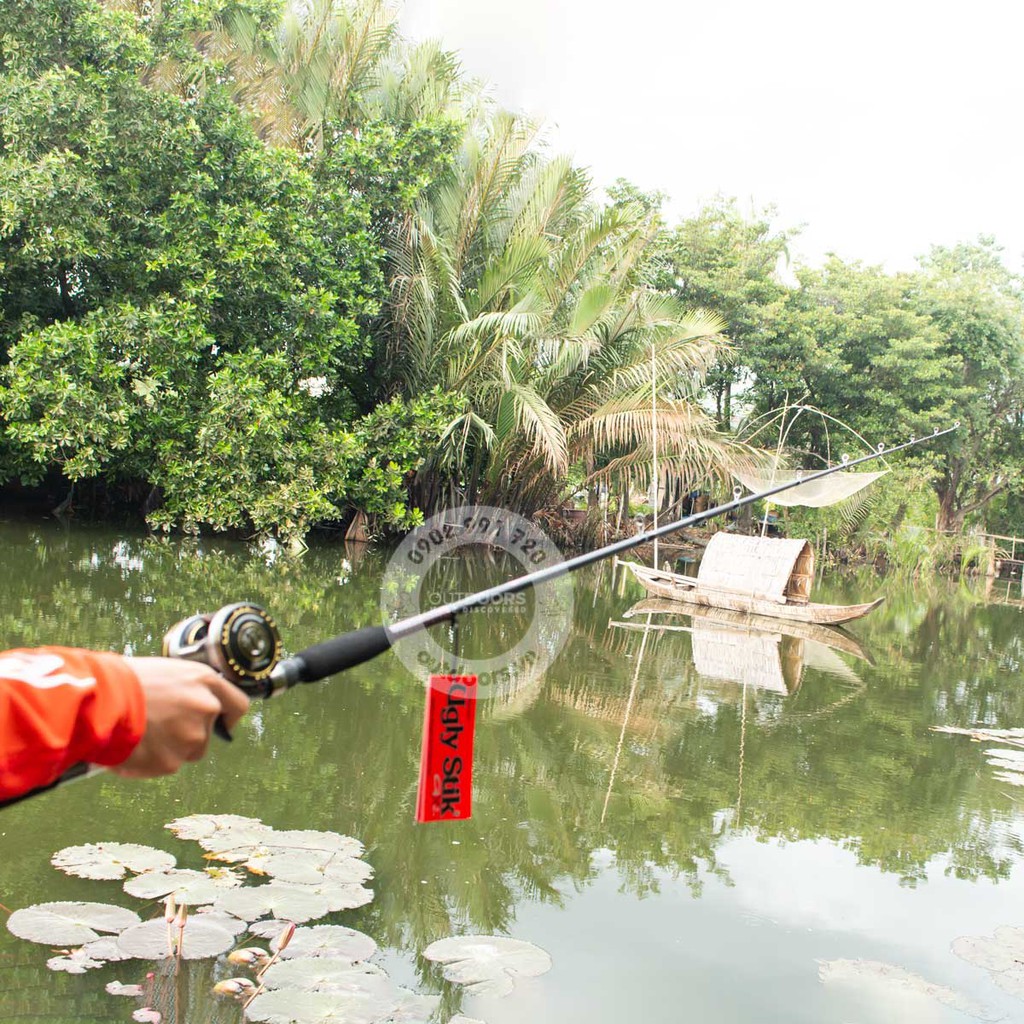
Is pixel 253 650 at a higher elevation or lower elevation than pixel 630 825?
higher

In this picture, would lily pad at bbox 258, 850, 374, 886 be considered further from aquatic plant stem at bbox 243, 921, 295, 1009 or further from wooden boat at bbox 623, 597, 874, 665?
wooden boat at bbox 623, 597, 874, 665

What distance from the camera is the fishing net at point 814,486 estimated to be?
506 inches

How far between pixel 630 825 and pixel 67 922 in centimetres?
202

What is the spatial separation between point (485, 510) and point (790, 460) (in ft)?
23.3

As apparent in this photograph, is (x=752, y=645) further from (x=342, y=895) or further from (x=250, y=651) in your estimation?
(x=250, y=651)

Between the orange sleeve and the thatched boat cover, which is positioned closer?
the orange sleeve

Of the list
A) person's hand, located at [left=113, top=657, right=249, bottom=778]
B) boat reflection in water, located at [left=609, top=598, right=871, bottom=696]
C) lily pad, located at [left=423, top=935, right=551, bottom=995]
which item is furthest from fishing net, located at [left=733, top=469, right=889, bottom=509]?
person's hand, located at [left=113, top=657, right=249, bottom=778]

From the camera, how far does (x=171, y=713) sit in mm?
1051

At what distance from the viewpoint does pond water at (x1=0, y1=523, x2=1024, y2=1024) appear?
2602 mm

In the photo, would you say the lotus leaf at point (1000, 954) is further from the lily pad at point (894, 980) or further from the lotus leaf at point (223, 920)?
the lotus leaf at point (223, 920)

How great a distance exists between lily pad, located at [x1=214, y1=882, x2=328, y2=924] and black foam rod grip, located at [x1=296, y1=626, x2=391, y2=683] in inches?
59.0

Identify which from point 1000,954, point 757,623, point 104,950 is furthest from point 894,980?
point 757,623

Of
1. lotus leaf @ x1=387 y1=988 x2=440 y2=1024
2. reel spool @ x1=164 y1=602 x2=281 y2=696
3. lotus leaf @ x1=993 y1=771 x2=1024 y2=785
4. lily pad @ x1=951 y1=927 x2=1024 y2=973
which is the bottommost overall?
lotus leaf @ x1=993 y1=771 x2=1024 y2=785

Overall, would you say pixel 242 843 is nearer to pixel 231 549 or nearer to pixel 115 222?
pixel 231 549
